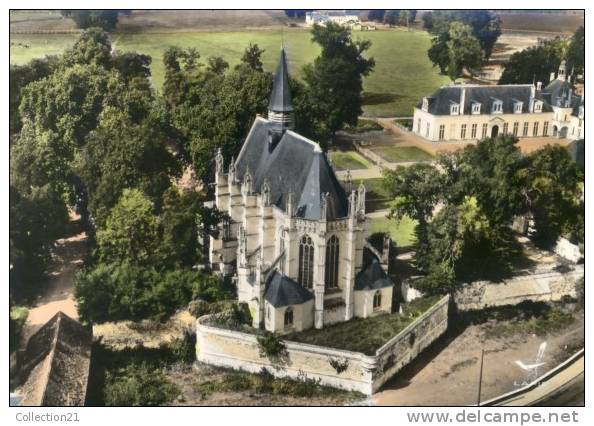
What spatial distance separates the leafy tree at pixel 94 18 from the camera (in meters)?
52.6

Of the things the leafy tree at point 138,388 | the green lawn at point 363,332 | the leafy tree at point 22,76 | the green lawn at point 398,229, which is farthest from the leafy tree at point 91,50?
the green lawn at point 363,332

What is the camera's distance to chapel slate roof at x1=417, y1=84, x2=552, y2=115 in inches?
2665

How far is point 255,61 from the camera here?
217 feet

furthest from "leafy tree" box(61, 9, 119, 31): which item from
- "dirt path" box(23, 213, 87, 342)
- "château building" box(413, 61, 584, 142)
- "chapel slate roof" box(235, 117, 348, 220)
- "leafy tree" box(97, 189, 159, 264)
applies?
"château building" box(413, 61, 584, 142)

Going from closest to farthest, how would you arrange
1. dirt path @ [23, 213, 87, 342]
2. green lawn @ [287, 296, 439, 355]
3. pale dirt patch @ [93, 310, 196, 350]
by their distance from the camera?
green lawn @ [287, 296, 439, 355], dirt path @ [23, 213, 87, 342], pale dirt patch @ [93, 310, 196, 350]

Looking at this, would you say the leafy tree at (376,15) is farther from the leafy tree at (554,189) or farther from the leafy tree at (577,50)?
the leafy tree at (554,189)

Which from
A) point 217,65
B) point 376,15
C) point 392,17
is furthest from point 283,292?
Answer: point 217,65

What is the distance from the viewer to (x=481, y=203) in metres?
57.7

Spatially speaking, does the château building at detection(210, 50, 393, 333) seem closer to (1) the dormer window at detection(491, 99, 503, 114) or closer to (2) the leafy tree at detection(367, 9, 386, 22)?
Result: (2) the leafy tree at detection(367, 9, 386, 22)

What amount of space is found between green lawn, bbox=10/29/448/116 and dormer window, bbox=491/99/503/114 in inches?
191

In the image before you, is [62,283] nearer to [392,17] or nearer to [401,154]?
[392,17]

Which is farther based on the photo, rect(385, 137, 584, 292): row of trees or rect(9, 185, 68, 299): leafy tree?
rect(385, 137, 584, 292): row of trees
